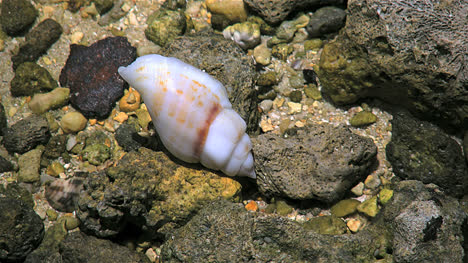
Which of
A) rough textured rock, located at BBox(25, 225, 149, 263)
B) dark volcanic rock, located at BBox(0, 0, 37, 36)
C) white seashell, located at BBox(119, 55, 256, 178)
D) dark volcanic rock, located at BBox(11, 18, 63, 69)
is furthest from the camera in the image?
dark volcanic rock, located at BBox(0, 0, 37, 36)

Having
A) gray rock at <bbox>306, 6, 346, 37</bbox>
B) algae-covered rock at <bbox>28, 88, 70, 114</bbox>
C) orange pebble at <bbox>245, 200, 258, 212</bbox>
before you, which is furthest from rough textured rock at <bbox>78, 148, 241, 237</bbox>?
gray rock at <bbox>306, 6, 346, 37</bbox>

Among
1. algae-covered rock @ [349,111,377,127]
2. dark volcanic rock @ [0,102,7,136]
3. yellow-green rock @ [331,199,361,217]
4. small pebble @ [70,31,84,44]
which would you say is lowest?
dark volcanic rock @ [0,102,7,136]

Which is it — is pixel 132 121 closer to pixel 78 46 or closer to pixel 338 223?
pixel 78 46

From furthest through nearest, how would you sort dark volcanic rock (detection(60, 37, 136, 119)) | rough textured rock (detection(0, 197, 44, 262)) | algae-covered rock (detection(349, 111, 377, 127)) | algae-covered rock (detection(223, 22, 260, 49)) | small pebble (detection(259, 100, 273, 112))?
algae-covered rock (detection(223, 22, 260, 49))
dark volcanic rock (detection(60, 37, 136, 119))
small pebble (detection(259, 100, 273, 112))
algae-covered rock (detection(349, 111, 377, 127))
rough textured rock (detection(0, 197, 44, 262))

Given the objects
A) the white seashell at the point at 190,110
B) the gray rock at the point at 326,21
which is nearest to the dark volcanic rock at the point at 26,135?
the white seashell at the point at 190,110

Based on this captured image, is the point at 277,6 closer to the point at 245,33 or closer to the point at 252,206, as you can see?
the point at 245,33

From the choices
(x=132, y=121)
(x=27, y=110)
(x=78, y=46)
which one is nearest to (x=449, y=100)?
(x=132, y=121)

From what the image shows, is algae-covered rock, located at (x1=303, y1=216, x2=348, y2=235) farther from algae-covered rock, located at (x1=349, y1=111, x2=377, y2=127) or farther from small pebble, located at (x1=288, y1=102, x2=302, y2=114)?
small pebble, located at (x1=288, y1=102, x2=302, y2=114)

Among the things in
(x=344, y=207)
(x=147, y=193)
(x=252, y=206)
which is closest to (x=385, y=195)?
(x=344, y=207)

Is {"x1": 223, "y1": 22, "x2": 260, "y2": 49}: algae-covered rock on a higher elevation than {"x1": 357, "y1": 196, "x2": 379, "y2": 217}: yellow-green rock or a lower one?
higher
